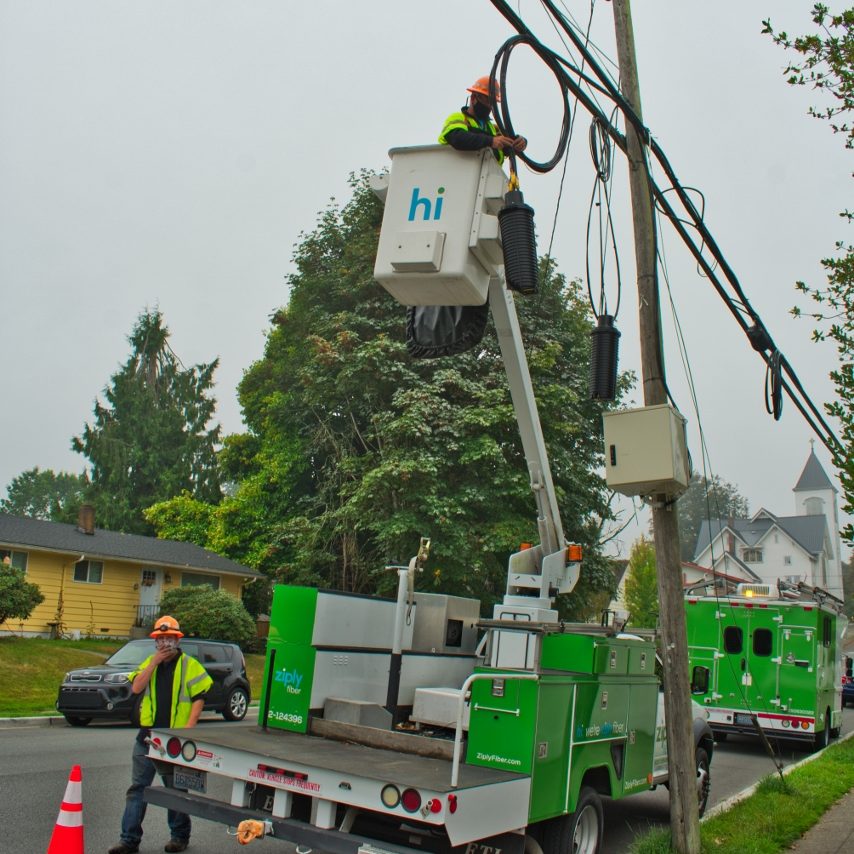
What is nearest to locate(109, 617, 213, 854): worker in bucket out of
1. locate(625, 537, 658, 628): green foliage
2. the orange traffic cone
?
the orange traffic cone

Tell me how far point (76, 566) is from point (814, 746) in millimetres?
22745

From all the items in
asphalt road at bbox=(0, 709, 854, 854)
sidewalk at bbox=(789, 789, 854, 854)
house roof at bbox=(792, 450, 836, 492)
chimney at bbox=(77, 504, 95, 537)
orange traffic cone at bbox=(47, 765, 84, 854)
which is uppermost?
house roof at bbox=(792, 450, 836, 492)

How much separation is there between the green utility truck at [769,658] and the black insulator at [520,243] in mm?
10817

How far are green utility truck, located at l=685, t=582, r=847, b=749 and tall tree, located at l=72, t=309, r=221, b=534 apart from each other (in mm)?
38353

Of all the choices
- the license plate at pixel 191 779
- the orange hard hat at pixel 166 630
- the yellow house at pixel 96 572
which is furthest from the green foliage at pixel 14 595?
the license plate at pixel 191 779

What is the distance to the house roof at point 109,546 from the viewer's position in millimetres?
27680

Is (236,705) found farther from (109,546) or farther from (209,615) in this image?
(109,546)

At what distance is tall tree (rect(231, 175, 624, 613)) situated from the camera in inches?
932

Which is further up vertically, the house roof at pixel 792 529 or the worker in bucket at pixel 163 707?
the house roof at pixel 792 529

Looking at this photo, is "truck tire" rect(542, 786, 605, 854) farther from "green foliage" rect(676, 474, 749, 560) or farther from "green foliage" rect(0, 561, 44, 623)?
"green foliage" rect(676, 474, 749, 560)

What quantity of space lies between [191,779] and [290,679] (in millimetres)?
1080

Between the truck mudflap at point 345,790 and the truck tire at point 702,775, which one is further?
the truck tire at point 702,775

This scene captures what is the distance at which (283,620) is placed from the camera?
22.0 feet

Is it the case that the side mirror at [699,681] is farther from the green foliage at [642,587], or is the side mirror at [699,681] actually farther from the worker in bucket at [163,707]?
the green foliage at [642,587]
